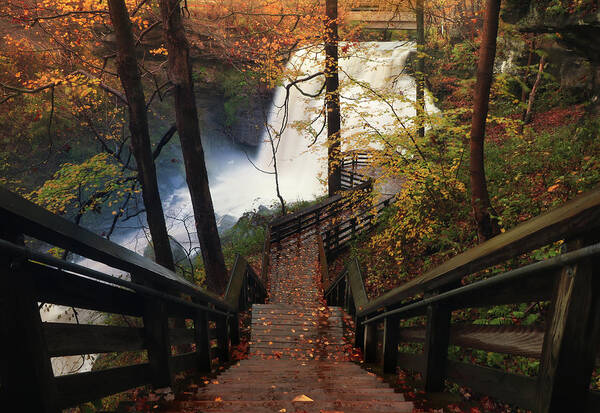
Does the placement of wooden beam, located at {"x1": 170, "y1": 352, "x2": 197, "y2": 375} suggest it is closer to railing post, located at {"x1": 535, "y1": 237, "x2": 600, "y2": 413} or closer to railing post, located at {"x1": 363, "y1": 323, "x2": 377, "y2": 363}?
railing post, located at {"x1": 363, "y1": 323, "x2": 377, "y2": 363}

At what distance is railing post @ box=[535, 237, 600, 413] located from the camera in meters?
1.16

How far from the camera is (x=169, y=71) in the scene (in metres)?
7.28

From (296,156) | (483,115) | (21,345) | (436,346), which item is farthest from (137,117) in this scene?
(296,156)

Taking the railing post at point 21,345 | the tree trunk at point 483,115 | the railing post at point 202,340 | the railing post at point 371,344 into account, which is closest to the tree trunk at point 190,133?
the railing post at point 202,340

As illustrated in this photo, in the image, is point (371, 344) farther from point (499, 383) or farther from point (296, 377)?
point (499, 383)

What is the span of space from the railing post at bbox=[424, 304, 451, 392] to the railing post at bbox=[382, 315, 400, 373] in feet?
2.86

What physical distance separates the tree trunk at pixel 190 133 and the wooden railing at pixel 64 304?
532 cm

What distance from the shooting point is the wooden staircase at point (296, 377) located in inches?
106

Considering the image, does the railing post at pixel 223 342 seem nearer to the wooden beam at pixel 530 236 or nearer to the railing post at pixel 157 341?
the railing post at pixel 157 341

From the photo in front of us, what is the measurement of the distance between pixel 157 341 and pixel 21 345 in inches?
45.2

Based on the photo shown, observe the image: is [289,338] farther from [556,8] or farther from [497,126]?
[497,126]

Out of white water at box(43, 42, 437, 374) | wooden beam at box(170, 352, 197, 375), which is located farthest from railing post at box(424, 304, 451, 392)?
white water at box(43, 42, 437, 374)

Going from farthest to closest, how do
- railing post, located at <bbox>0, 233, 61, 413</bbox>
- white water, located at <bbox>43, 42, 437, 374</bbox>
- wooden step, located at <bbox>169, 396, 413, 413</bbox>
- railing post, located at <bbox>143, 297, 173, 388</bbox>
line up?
white water, located at <bbox>43, 42, 437, 374</bbox>, wooden step, located at <bbox>169, 396, 413, 413</bbox>, railing post, located at <bbox>143, 297, 173, 388</bbox>, railing post, located at <bbox>0, 233, 61, 413</bbox>

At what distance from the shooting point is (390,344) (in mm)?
3613
